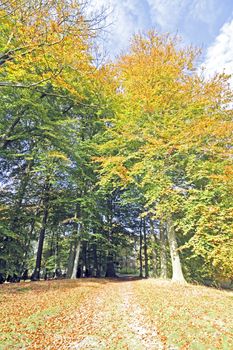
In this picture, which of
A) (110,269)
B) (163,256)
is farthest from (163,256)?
(110,269)

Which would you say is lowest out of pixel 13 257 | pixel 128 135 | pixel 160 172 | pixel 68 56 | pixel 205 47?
pixel 13 257

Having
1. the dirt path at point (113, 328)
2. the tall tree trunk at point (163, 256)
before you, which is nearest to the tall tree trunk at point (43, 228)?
the tall tree trunk at point (163, 256)

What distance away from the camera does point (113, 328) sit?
17.2ft

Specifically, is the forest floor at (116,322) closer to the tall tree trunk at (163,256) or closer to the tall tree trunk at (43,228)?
the tall tree trunk at (43,228)

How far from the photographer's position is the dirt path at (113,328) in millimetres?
4422

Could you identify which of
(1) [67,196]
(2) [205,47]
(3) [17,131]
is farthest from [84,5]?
(1) [67,196]

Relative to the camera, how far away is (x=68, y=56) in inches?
253

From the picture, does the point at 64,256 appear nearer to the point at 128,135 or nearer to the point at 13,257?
the point at 13,257

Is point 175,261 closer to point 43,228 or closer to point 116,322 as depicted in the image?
point 116,322

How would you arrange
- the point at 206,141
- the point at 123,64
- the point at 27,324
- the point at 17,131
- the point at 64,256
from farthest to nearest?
the point at 64,256
the point at 123,64
the point at 17,131
the point at 206,141
the point at 27,324

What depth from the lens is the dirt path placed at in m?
4.42

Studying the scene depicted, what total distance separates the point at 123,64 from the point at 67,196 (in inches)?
393

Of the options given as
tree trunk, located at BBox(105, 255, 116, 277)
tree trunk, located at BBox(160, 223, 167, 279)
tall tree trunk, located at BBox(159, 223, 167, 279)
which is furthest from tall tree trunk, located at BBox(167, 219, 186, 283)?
tree trunk, located at BBox(105, 255, 116, 277)

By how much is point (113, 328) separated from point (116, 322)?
1.36 ft
